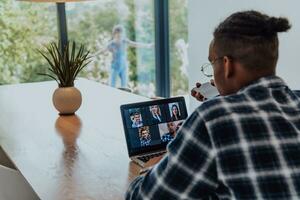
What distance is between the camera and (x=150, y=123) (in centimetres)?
169

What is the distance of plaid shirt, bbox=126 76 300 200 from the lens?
1.00m

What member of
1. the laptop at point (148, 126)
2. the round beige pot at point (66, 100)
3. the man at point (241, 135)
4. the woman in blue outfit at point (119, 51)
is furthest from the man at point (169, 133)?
the woman in blue outfit at point (119, 51)

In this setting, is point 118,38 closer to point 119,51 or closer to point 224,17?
point 119,51

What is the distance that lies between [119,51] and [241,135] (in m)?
5.07

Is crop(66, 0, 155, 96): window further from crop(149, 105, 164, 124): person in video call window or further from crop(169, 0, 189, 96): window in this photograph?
crop(149, 105, 164, 124): person in video call window

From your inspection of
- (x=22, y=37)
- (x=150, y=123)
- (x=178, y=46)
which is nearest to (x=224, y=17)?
(x=150, y=123)

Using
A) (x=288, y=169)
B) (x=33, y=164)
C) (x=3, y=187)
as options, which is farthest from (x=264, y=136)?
(x=3, y=187)

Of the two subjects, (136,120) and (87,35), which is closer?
(136,120)

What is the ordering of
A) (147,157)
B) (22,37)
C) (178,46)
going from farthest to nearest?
(178,46) → (22,37) → (147,157)

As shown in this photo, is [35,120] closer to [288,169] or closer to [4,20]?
[288,169]

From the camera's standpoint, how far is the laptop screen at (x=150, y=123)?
5.45ft

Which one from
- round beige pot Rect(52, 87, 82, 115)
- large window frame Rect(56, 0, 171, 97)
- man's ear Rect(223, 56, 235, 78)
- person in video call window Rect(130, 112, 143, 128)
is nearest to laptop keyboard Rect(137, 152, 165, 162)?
person in video call window Rect(130, 112, 143, 128)

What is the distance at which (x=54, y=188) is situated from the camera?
1432 mm

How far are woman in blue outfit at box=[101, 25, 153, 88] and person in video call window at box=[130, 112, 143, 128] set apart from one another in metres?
4.32
